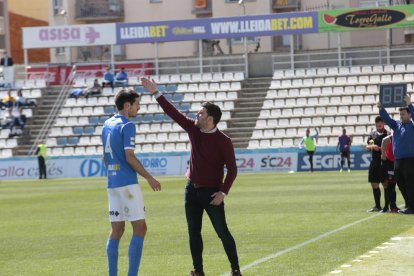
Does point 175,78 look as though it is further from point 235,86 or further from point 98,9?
point 98,9

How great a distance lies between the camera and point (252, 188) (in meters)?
35.6

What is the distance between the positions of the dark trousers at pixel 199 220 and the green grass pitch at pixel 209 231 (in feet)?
2.82

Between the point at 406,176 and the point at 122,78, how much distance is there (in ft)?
137

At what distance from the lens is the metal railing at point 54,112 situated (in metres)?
59.4

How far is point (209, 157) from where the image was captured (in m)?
12.8

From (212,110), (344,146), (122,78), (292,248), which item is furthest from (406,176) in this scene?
(122,78)

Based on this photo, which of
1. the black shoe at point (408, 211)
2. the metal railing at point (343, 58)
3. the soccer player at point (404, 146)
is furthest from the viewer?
the metal railing at point (343, 58)

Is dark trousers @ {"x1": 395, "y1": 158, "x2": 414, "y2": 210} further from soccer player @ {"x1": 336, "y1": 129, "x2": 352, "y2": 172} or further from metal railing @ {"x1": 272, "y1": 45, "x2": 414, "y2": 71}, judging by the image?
metal railing @ {"x1": 272, "y1": 45, "x2": 414, "y2": 71}

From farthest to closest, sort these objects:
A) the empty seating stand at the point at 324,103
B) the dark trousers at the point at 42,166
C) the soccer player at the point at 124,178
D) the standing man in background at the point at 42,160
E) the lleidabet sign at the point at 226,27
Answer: the lleidabet sign at the point at 226,27
the empty seating stand at the point at 324,103
the dark trousers at the point at 42,166
the standing man in background at the point at 42,160
the soccer player at the point at 124,178

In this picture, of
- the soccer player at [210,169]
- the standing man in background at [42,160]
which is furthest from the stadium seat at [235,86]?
the soccer player at [210,169]

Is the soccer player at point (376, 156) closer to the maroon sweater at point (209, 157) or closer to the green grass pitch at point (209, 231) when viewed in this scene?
the green grass pitch at point (209, 231)

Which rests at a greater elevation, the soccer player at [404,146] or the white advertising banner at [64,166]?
the soccer player at [404,146]

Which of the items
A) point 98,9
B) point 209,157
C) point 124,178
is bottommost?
point 124,178

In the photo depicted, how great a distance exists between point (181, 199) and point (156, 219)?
7.12 meters
